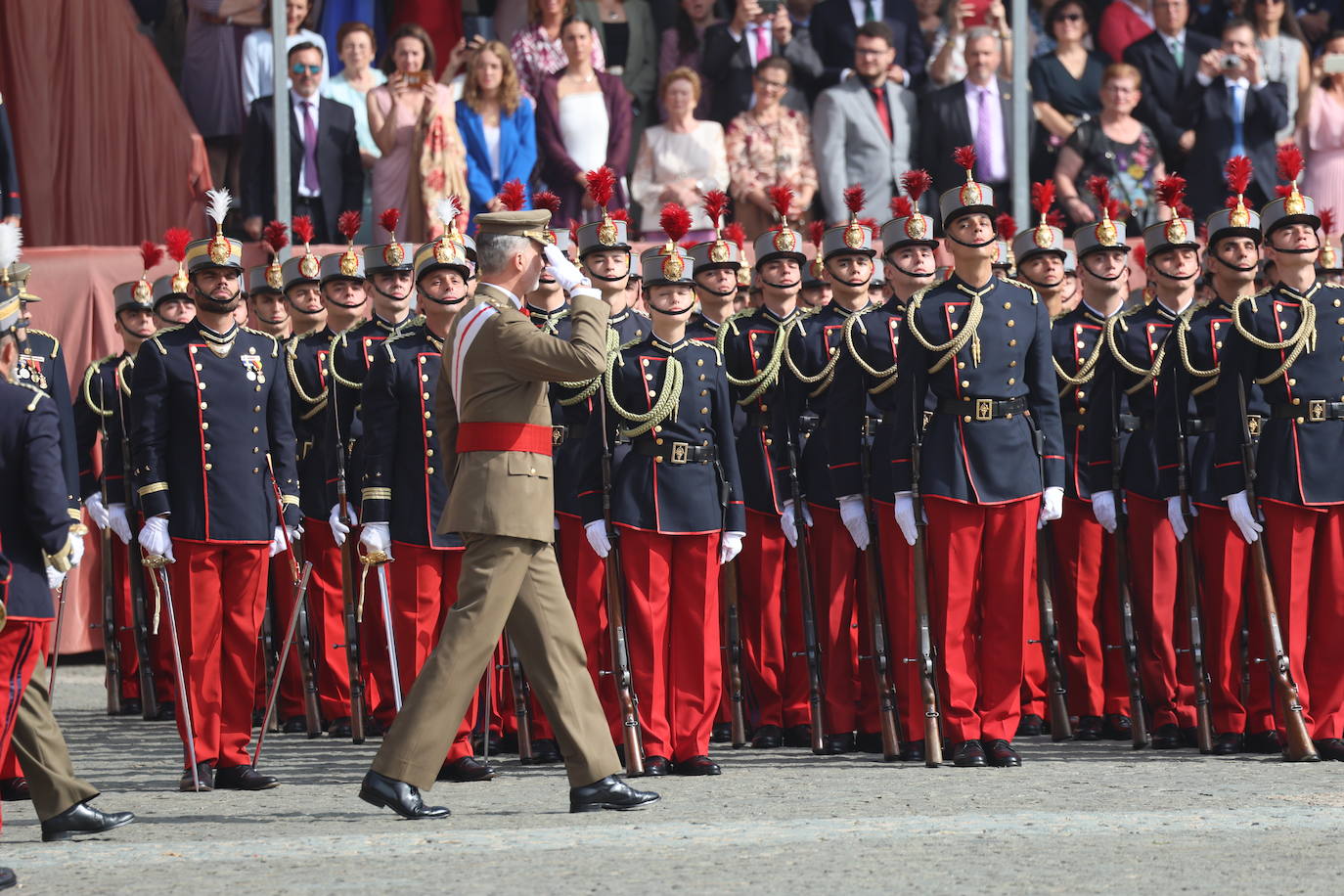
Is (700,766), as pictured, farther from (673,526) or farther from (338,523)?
(338,523)

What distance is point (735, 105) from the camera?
13797mm

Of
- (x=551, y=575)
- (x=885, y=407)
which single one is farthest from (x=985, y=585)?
(x=551, y=575)

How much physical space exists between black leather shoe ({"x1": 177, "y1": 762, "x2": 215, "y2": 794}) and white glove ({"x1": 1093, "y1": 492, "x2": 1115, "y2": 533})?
3640 millimetres

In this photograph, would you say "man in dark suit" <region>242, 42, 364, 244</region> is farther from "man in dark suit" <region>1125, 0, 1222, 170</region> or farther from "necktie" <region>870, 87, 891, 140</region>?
"man in dark suit" <region>1125, 0, 1222, 170</region>

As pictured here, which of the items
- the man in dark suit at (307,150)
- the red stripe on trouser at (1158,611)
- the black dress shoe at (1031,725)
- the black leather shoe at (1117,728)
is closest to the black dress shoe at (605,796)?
the red stripe on trouser at (1158,611)

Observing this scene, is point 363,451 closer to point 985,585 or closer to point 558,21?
point 985,585

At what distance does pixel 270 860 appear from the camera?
21.0ft

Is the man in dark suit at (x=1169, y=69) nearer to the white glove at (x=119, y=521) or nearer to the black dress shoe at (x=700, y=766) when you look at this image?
the black dress shoe at (x=700, y=766)

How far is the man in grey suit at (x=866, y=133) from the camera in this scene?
523 inches

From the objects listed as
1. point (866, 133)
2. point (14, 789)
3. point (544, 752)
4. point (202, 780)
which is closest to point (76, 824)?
point (202, 780)

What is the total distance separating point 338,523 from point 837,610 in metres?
2.11

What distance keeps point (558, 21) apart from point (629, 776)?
20.9 feet

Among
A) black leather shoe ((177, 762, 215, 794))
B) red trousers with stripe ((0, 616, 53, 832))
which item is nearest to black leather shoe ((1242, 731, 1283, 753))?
black leather shoe ((177, 762, 215, 794))

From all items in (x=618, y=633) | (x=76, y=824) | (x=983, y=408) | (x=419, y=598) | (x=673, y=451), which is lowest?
(x=76, y=824)
